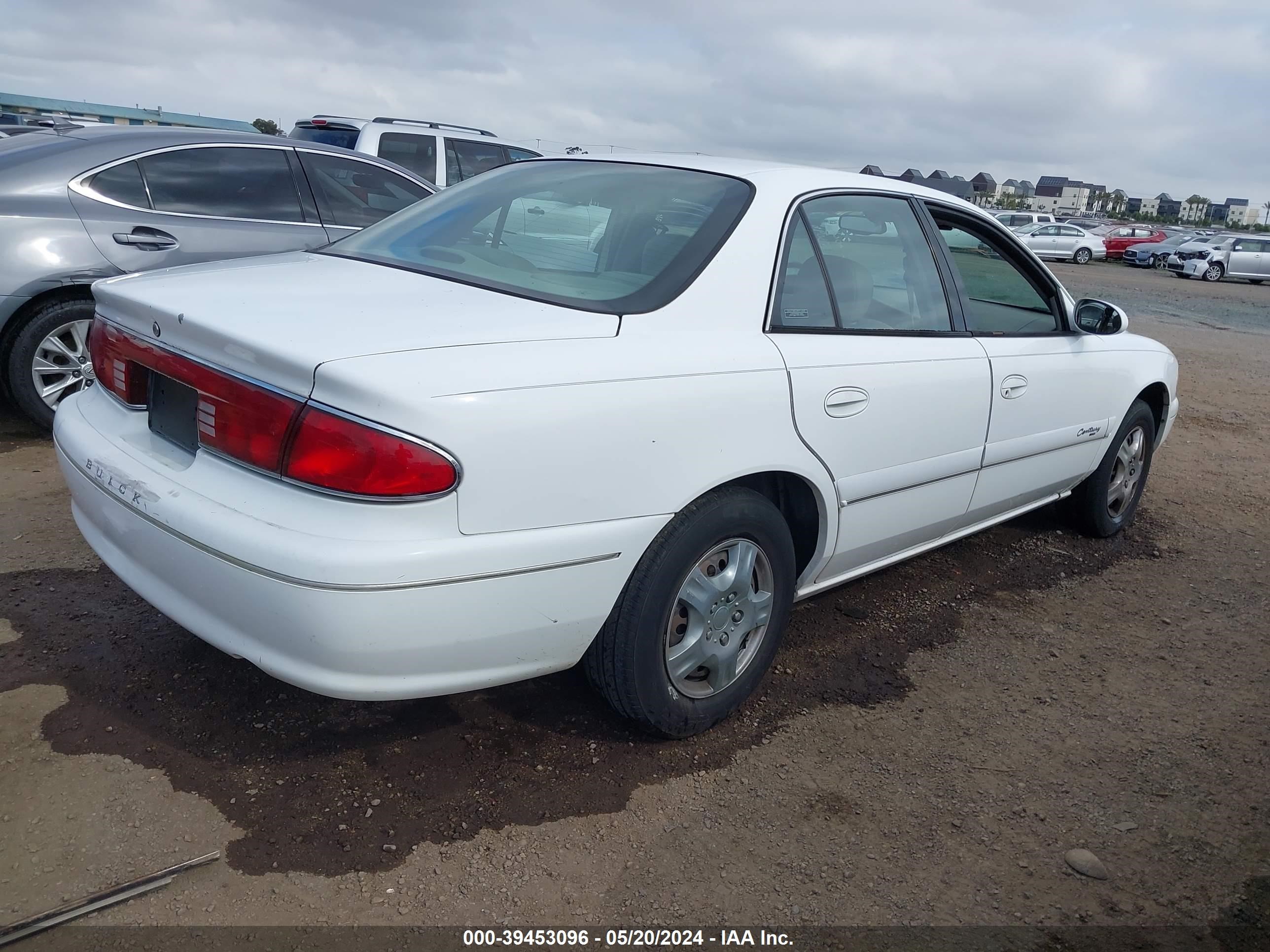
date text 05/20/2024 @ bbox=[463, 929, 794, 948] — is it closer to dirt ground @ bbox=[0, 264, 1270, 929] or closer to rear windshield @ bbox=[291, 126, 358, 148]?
dirt ground @ bbox=[0, 264, 1270, 929]

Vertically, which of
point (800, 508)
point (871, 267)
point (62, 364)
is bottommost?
point (62, 364)

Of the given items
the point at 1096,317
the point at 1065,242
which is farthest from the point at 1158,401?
the point at 1065,242

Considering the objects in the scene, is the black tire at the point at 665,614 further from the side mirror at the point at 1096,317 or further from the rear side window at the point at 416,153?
the rear side window at the point at 416,153

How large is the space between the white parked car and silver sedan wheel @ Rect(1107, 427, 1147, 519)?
31.4m

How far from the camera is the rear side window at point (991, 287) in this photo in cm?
369

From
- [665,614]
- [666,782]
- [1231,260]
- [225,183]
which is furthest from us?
[1231,260]

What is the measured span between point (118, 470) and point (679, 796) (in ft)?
5.45

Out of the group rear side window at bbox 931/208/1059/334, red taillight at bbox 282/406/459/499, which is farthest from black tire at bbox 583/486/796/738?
rear side window at bbox 931/208/1059/334

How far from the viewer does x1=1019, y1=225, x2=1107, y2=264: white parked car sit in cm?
3444

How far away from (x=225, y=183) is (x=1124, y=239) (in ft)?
130

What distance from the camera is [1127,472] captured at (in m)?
4.92

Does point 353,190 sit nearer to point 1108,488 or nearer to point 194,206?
point 194,206

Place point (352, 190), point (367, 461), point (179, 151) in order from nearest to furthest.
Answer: point (367, 461)
point (179, 151)
point (352, 190)

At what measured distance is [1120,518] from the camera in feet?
16.4
